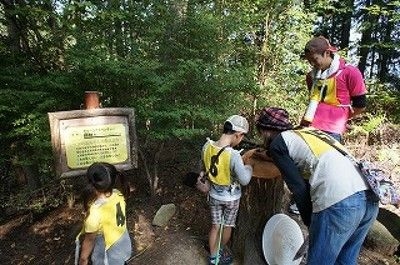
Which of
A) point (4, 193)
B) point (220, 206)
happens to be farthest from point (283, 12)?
point (4, 193)

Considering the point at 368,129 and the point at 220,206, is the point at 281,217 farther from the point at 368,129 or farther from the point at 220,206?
the point at 368,129

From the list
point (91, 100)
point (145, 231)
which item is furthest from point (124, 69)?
point (145, 231)

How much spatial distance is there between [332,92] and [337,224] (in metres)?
1.68

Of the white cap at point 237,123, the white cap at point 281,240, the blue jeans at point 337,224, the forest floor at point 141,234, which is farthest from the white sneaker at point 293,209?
the blue jeans at point 337,224

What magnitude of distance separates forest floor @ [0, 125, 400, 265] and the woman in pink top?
1176mm

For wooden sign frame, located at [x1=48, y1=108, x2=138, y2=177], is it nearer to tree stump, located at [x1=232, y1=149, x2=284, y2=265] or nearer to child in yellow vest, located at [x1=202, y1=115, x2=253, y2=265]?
child in yellow vest, located at [x1=202, y1=115, x2=253, y2=265]

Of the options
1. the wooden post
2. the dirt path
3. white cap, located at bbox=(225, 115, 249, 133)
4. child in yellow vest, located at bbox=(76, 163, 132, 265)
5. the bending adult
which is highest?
the wooden post

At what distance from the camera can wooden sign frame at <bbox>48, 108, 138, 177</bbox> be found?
11.5ft

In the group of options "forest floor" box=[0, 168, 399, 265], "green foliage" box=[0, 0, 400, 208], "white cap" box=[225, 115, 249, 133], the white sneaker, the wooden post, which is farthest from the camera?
"green foliage" box=[0, 0, 400, 208]

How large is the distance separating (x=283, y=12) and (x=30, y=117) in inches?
204

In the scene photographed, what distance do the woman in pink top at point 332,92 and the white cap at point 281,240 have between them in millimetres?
970

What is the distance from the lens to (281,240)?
339 cm

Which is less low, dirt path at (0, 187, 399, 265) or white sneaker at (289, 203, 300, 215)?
white sneaker at (289, 203, 300, 215)

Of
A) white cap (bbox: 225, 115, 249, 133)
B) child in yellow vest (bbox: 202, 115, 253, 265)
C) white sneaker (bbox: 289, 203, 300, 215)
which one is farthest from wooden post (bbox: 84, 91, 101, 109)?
white sneaker (bbox: 289, 203, 300, 215)
